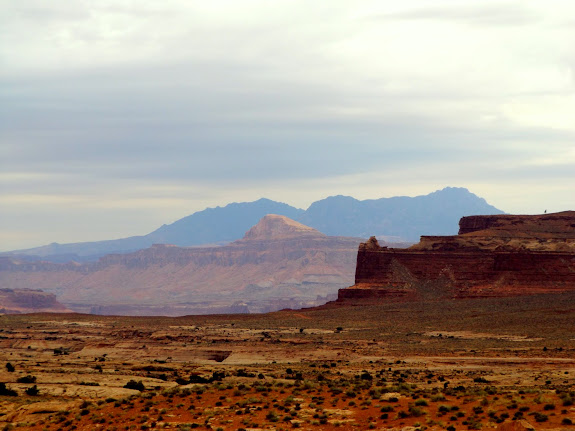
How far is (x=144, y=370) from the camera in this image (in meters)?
56.2

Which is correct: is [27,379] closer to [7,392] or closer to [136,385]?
[7,392]

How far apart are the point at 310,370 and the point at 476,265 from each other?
6387cm

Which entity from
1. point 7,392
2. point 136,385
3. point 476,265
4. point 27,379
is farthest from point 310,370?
point 476,265

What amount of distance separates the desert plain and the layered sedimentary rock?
6.49 meters

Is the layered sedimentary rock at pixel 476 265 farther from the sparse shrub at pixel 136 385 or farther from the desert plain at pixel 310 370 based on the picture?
the sparse shrub at pixel 136 385

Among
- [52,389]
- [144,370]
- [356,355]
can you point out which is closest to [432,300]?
[356,355]

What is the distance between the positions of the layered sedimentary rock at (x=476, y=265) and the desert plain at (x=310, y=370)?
6487mm

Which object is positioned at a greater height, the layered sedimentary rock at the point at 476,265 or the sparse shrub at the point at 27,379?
the layered sedimentary rock at the point at 476,265

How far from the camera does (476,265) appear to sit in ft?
371

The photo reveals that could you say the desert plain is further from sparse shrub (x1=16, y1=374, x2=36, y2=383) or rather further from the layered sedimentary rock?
the layered sedimentary rock

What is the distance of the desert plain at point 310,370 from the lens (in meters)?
33.5

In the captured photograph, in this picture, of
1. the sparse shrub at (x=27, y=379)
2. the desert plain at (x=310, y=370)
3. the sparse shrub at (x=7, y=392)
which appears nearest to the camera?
the desert plain at (x=310, y=370)

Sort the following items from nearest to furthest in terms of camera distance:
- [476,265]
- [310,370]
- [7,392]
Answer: [7,392] < [310,370] < [476,265]

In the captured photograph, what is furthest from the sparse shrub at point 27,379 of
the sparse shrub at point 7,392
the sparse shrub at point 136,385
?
the sparse shrub at point 136,385
